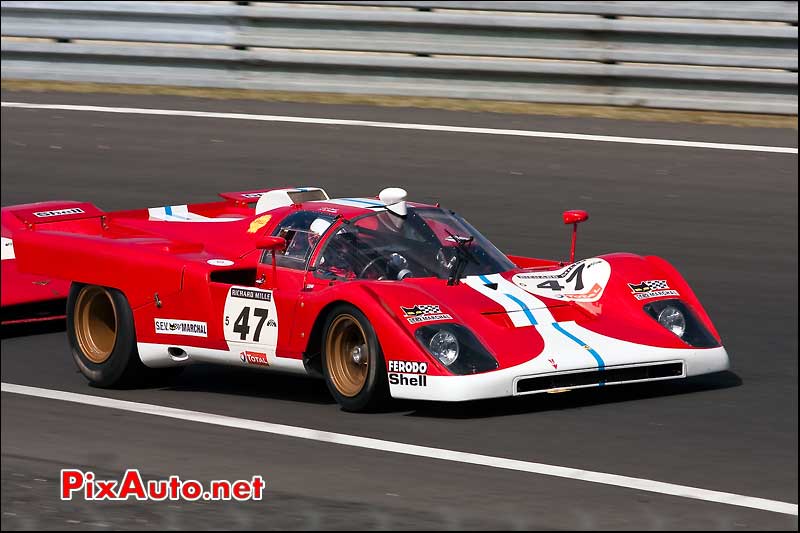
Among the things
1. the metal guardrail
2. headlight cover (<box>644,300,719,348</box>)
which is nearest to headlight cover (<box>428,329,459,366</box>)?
headlight cover (<box>644,300,719,348</box>)

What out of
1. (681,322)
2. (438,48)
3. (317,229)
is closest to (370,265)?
(317,229)

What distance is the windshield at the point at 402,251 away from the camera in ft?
28.9

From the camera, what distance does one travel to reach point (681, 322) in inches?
342

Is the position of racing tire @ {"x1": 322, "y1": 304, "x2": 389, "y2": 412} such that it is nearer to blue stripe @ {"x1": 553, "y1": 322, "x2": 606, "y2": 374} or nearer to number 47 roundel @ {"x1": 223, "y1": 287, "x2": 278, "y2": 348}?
number 47 roundel @ {"x1": 223, "y1": 287, "x2": 278, "y2": 348}

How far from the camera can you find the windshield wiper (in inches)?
348

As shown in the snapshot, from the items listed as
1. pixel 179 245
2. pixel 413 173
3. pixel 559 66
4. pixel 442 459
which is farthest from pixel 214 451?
pixel 559 66

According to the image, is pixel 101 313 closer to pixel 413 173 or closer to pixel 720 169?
pixel 413 173

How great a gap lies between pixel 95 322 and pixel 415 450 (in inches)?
115

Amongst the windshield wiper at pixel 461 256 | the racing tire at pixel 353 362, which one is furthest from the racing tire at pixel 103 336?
the windshield wiper at pixel 461 256

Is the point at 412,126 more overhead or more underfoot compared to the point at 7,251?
more overhead

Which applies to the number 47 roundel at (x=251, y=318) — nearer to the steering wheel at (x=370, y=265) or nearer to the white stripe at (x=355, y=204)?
the steering wheel at (x=370, y=265)

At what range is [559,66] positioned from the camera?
14570mm

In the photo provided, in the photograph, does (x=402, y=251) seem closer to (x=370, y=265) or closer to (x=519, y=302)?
(x=370, y=265)

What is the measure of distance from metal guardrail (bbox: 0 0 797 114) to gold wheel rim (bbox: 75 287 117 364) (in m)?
6.14
